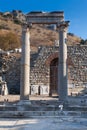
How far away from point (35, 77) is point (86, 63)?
6558mm

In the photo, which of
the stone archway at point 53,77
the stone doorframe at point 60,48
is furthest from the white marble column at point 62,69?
the stone archway at point 53,77

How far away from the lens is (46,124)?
1268cm

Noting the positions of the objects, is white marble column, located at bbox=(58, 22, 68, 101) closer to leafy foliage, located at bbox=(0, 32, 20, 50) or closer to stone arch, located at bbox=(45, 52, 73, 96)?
stone arch, located at bbox=(45, 52, 73, 96)

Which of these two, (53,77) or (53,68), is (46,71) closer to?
(53,68)

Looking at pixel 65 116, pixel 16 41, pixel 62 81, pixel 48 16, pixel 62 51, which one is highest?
pixel 16 41

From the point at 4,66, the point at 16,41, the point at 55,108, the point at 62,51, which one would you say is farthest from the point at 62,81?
the point at 16,41

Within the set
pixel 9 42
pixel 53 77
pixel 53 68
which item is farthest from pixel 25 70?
pixel 9 42

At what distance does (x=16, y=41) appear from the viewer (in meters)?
54.9

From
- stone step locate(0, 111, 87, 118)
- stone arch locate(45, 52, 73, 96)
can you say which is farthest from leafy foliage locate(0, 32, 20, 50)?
stone step locate(0, 111, 87, 118)

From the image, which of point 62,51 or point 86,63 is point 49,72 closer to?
point 86,63

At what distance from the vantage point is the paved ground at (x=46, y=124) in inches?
463

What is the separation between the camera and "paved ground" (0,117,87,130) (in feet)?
38.6

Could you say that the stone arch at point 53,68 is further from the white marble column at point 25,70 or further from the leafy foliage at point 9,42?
the leafy foliage at point 9,42

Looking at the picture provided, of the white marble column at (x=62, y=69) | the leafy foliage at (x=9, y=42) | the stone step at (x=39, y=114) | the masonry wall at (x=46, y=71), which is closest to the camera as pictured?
the stone step at (x=39, y=114)
